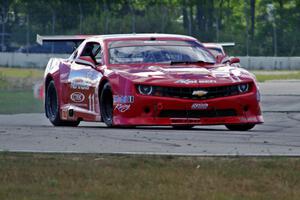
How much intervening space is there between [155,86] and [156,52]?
50.8 inches

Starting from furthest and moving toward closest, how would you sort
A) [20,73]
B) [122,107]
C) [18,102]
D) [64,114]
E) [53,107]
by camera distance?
1. [20,73]
2. [18,102]
3. [53,107]
4. [64,114]
5. [122,107]

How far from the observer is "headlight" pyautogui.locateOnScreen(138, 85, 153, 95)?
546 inches

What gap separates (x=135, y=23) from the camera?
2072 inches

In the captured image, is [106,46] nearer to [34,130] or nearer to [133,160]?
[34,130]

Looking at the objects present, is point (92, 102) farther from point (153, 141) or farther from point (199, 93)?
point (153, 141)

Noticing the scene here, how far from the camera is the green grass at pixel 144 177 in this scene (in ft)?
27.0

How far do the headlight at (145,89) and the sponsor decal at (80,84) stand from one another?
1.30m

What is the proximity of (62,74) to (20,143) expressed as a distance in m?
4.27

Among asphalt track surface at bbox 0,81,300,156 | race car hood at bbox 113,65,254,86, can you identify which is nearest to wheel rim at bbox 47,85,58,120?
asphalt track surface at bbox 0,81,300,156

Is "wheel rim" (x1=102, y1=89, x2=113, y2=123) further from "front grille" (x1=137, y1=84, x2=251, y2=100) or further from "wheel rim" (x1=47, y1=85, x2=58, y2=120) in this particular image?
"wheel rim" (x1=47, y1=85, x2=58, y2=120)

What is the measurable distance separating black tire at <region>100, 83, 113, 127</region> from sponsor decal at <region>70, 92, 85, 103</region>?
70cm

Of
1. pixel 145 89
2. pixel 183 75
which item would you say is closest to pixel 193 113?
pixel 183 75

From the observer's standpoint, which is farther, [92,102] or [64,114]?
[64,114]

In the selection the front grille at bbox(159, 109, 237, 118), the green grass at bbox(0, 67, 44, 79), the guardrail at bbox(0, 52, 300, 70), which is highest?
the front grille at bbox(159, 109, 237, 118)
